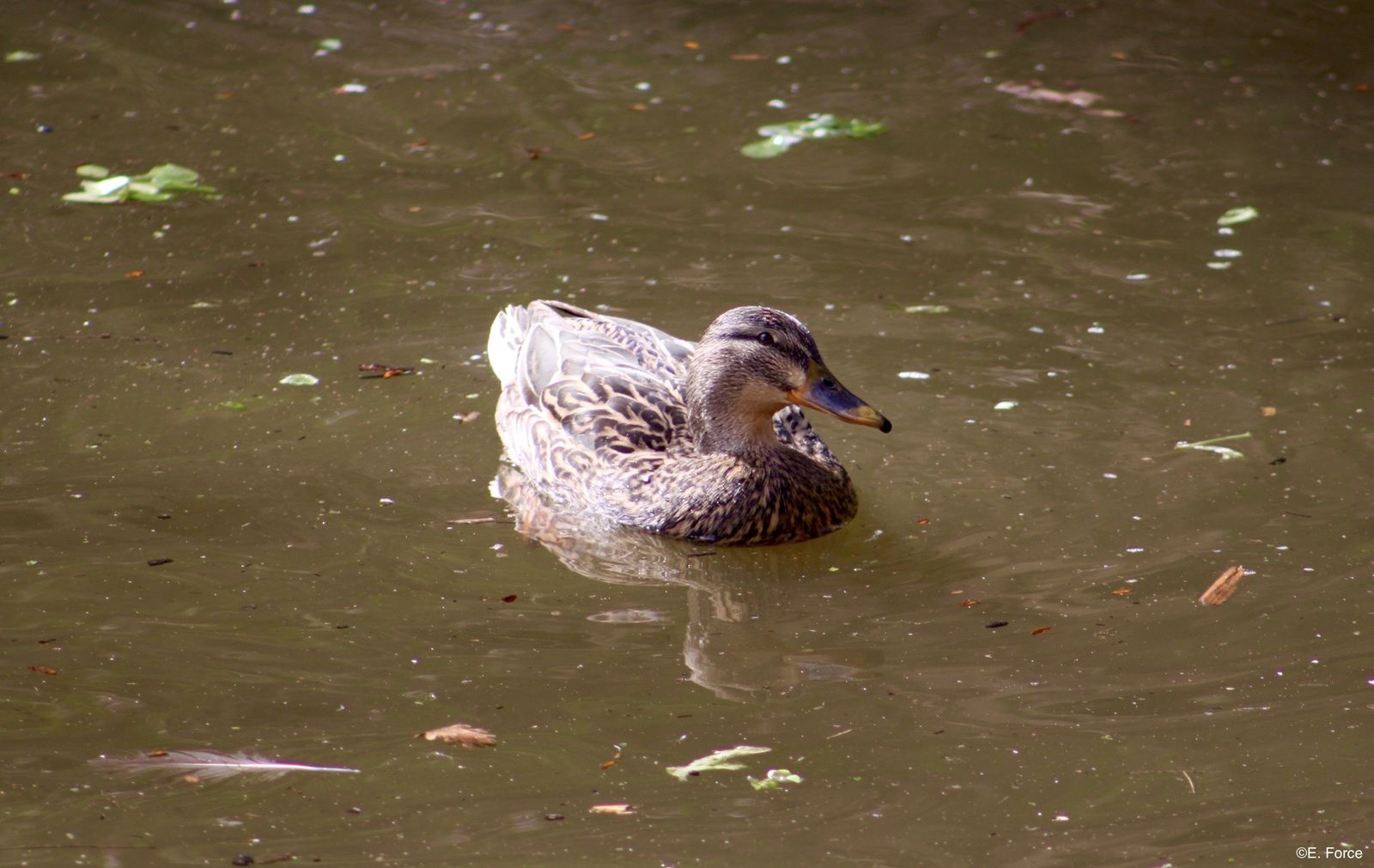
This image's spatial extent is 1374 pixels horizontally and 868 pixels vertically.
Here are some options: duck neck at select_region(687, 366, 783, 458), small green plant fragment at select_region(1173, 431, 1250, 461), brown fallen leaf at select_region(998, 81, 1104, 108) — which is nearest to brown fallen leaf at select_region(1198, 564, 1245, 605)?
small green plant fragment at select_region(1173, 431, 1250, 461)

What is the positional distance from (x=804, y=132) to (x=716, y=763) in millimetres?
6302

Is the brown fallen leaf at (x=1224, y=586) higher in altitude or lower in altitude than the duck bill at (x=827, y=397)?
lower

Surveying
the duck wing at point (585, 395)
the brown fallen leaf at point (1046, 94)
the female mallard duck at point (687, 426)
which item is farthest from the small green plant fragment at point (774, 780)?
the brown fallen leaf at point (1046, 94)

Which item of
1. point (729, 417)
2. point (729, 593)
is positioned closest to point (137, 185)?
point (729, 417)

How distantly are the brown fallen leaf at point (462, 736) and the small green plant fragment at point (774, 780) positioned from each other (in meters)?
0.79

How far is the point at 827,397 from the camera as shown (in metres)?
6.35

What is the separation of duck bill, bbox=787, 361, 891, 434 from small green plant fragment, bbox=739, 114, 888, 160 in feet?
13.3

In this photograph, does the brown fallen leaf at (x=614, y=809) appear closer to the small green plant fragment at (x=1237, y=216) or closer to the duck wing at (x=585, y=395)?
the duck wing at (x=585, y=395)

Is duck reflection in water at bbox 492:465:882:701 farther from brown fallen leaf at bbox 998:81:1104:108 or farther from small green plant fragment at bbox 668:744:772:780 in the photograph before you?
brown fallen leaf at bbox 998:81:1104:108

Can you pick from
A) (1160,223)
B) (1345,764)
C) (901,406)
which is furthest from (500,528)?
(1160,223)

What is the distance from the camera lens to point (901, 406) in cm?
730

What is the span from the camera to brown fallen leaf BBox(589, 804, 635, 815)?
4.58 m

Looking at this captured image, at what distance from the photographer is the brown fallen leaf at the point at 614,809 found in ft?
15.0

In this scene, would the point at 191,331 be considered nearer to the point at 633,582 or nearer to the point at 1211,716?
the point at 633,582
